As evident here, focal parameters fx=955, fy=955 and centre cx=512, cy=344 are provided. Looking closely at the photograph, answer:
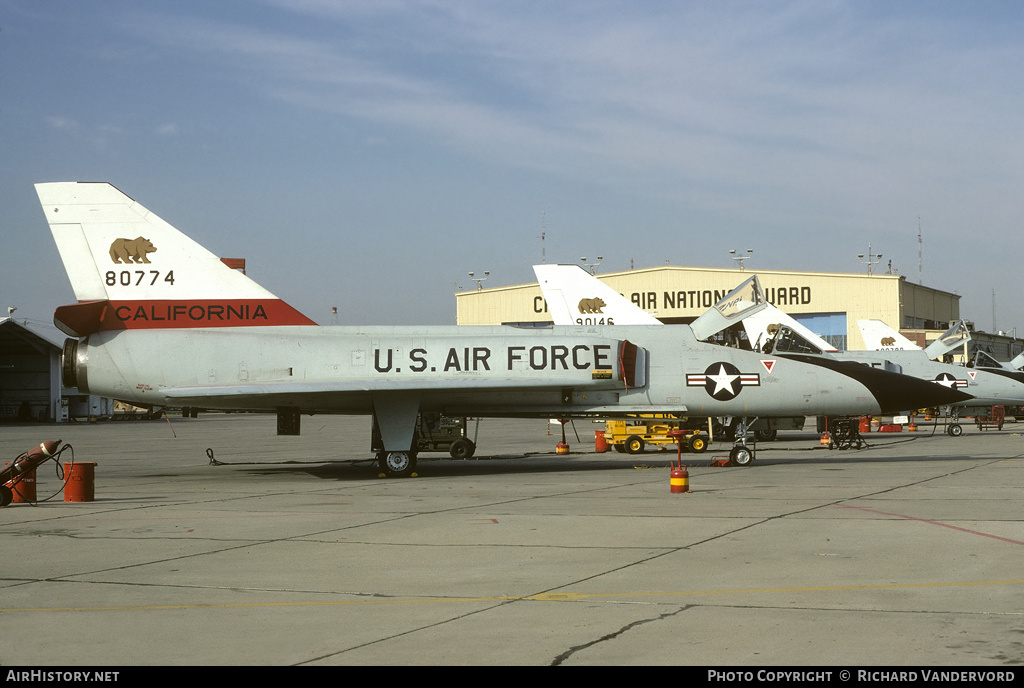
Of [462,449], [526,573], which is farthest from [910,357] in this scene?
[526,573]

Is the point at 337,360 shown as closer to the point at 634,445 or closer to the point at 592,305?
the point at 634,445

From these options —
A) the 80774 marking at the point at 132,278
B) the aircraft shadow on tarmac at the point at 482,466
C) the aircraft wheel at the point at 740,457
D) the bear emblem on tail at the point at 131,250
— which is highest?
the bear emblem on tail at the point at 131,250

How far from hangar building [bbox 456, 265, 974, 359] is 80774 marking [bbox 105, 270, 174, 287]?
48651 millimetres

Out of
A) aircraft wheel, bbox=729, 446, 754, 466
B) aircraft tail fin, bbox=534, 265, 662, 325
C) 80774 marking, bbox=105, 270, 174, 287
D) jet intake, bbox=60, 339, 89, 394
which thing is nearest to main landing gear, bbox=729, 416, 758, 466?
aircraft wheel, bbox=729, 446, 754, 466

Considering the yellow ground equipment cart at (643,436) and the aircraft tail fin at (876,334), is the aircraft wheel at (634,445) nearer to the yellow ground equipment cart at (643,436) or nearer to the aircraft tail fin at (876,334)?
the yellow ground equipment cart at (643,436)

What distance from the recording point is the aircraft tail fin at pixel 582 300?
1252 inches

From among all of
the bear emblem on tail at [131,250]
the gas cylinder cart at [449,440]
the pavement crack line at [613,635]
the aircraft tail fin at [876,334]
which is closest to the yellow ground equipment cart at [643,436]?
the gas cylinder cart at [449,440]

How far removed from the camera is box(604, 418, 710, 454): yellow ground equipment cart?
87.7 ft

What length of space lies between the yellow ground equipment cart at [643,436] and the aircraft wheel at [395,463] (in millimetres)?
9191

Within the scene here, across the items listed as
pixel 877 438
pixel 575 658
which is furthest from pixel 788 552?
pixel 877 438

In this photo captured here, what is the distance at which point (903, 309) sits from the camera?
67062mm

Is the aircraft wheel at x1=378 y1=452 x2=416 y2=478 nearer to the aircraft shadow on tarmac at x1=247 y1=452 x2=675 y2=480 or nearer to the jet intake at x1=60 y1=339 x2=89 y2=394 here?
the aircraft shadow on tarmac at x1=247 y1=452 x2=675 y2=480

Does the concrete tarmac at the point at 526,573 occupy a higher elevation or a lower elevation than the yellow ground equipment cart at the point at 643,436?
lower

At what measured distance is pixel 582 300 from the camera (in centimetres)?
3212
